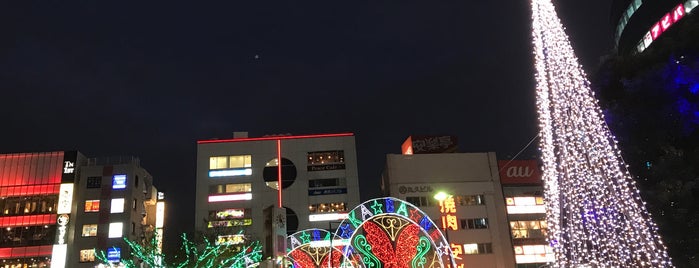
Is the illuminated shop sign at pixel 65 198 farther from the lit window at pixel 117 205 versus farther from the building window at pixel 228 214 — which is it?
the building window at pixel 228 214

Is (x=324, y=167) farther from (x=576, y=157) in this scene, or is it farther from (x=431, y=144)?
(x=576, y=157)

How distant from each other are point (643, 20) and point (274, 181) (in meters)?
37.5

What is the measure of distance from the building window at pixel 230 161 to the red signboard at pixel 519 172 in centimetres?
2749

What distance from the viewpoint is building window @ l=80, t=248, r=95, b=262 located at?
43.9m

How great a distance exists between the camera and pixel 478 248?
45.8 m

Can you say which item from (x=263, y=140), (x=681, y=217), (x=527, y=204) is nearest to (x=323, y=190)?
(x=263, y=140)

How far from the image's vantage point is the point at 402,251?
70.1 feet

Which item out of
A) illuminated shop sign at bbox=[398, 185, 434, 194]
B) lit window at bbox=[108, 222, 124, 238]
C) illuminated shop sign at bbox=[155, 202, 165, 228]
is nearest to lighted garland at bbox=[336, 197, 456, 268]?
illuminated shop sign at bbox=[398, 185, 434, 194]

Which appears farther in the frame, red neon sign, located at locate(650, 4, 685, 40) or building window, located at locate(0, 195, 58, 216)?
building window, located at locate(0, 195, 58, 216)

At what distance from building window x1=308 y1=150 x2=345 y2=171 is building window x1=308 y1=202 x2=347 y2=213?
423 centimetres

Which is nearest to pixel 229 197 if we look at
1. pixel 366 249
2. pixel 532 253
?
pixel 532 253

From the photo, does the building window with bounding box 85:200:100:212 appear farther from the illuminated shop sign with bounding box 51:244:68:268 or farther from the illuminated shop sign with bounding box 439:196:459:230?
the illuminated shop sign with bounding box 439:196:459:230

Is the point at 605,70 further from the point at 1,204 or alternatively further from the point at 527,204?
the point at 1,204

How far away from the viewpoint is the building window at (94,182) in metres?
46.1
